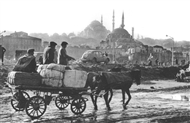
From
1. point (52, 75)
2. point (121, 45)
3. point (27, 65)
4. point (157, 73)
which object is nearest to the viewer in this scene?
point (27, 65)

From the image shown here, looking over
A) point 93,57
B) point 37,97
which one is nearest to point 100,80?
point 37,97

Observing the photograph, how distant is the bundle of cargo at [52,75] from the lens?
10.3 m

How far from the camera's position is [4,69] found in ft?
82.8

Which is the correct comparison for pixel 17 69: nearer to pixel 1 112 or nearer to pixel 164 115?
pixel 1 112

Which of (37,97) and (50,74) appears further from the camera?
(50,74)

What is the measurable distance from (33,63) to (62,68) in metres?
1.07

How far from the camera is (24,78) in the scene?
32.0 feet

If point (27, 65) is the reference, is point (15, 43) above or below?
above

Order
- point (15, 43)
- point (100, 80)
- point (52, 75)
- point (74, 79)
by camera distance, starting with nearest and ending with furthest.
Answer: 1. point (52, 75)
2. point (74, 79)
3. point (100, 80)
4. point (15, 43)

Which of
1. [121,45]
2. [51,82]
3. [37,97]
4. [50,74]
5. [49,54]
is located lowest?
[37,97]

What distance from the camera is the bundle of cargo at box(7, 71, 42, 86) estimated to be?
9.60 meters

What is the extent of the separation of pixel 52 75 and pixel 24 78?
3.41 ft

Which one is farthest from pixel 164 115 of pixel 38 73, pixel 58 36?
pixel 58 36

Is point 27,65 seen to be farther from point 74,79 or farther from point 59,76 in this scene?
point 74,79
